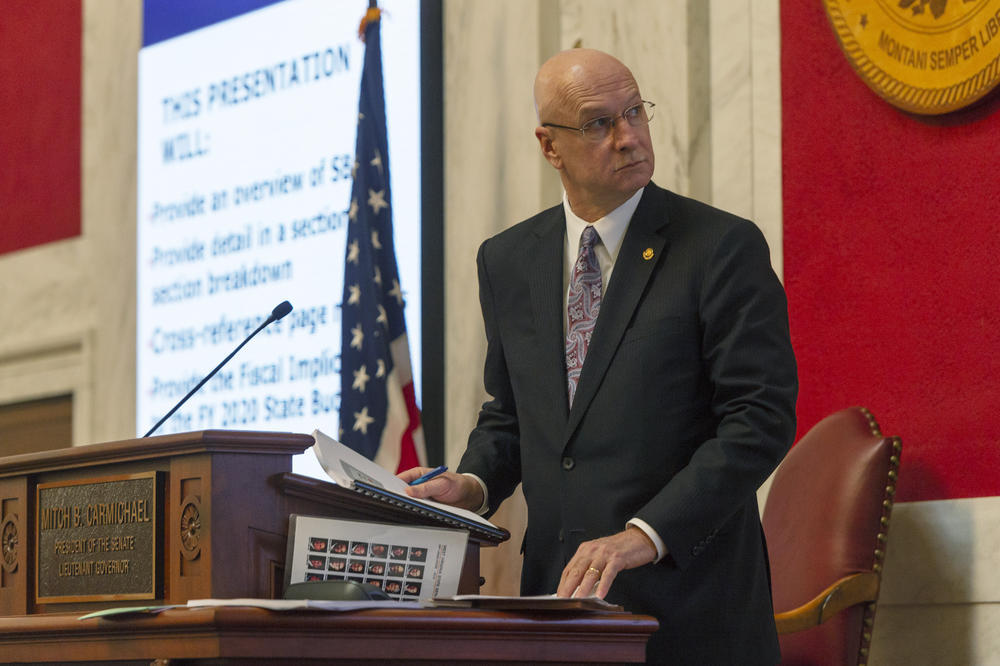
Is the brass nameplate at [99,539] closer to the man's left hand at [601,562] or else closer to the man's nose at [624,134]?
the man's left hand at [601,562]

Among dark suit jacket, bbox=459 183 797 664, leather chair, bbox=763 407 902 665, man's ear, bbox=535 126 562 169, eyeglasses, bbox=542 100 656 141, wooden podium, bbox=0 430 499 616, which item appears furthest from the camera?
leather chair, bbox=763 407 902 665

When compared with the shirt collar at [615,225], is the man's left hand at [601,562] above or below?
below

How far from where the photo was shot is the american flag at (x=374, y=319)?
4730 mm

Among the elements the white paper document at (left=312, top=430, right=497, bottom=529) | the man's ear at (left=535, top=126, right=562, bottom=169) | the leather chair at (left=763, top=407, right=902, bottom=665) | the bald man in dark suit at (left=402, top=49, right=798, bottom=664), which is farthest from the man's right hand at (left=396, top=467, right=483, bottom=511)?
the leather chair at (left=763, top=407, right=902, bottom=665)

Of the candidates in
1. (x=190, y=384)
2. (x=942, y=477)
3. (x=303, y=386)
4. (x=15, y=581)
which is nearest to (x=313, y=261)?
(x=303, y=386)

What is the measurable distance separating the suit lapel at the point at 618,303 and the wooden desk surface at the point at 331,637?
54 centimetres

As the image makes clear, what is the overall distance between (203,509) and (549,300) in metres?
0.79

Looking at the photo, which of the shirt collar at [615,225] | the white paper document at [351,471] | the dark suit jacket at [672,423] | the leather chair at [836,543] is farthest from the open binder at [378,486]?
the leather chair at [836,543]

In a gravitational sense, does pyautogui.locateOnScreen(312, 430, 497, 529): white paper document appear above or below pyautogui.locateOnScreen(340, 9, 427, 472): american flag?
below

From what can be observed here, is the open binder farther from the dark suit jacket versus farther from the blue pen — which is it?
the dark suit jacket

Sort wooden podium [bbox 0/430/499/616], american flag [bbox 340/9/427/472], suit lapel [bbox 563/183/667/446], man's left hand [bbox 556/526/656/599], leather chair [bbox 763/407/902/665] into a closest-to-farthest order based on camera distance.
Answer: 1. wooden podium [bbox 0/430/499/616]
2. man's left hand [bbox 556/526/656/599]
3. suit lapel [bbox 563/183/667/446]
4. leather chair [bbox 763/407/902/665]
5. american flag [bbox 340/9/427/472]

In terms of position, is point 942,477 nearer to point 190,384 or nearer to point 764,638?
point 764,638

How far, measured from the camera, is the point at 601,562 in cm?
182

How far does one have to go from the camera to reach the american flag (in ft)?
15.5
